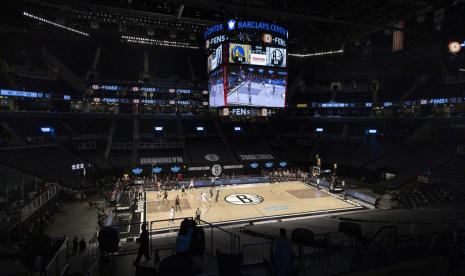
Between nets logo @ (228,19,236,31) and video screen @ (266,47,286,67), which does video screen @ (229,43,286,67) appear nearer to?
video screen @ (266,47,286,67)

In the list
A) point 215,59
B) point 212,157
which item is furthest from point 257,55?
point 212,157

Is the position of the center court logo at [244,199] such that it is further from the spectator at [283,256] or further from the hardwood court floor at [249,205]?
the spectator at [283,256]

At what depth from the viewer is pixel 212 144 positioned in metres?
43.7

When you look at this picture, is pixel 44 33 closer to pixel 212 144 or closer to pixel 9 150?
pixel 9 150

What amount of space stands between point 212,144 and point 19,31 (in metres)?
30.9

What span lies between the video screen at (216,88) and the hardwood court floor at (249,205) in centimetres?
938

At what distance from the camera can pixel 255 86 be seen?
22.8 m

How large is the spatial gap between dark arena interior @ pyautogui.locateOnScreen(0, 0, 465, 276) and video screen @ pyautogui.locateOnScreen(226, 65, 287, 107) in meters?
0.12

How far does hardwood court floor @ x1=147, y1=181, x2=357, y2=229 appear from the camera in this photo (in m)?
23.2

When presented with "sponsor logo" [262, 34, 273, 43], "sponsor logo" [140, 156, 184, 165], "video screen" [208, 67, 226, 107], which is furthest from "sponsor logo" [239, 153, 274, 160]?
"sponsor logo" [262, 34, 273, 43]

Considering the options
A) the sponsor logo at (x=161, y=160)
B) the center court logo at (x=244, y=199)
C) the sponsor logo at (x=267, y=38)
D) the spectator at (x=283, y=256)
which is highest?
the sponsor logo at (x=267, y=38)

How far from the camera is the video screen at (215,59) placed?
72.9 ft

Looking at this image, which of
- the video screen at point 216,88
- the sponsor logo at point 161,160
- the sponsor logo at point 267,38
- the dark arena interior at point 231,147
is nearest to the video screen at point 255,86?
the dark arena interior at point 231,147

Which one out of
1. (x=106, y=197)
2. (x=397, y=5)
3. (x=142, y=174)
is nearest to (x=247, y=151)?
(x=142, y=174)
